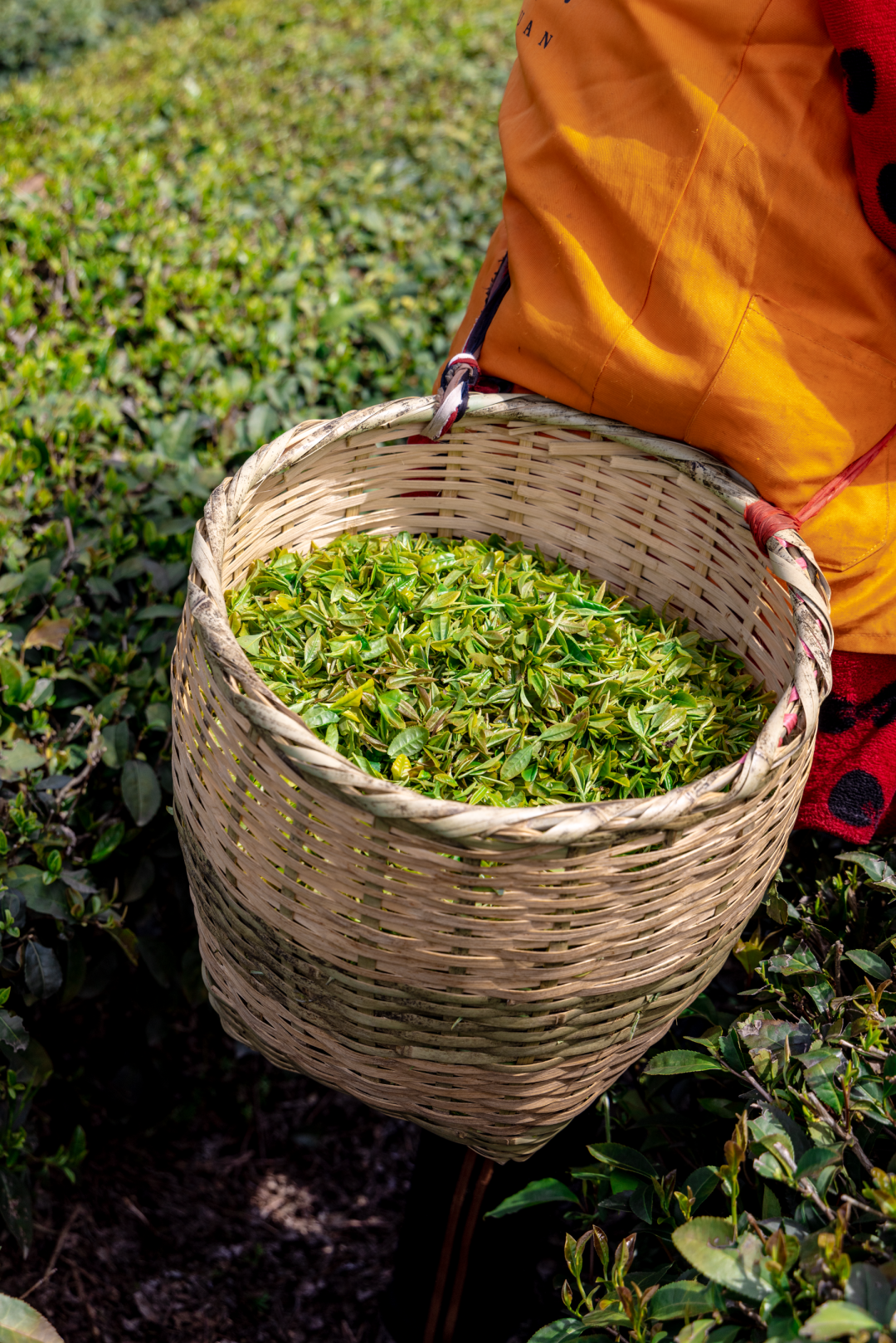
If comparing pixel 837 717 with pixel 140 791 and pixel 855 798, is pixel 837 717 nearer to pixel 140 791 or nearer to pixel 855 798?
pixel 855 798

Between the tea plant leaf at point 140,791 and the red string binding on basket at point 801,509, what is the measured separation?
1029 millimetres

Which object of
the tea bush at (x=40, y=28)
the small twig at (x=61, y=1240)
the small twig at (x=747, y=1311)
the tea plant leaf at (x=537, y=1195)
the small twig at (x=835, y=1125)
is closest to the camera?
the small twig at (x=747, y=1311)

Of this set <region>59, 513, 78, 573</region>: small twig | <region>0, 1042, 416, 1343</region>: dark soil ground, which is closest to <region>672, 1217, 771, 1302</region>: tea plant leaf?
<region>0, 1042, 416, 1343</region>: dark soil ground

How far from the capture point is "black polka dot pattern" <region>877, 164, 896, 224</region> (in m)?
1.29

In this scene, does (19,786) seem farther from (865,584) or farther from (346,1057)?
(865,584)

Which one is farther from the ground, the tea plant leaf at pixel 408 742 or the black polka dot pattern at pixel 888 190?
the black polka dot pattern at pixel 888 190

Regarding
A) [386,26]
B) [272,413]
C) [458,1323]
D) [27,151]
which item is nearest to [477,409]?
[272,413]

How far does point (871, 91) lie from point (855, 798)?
0.95 metres

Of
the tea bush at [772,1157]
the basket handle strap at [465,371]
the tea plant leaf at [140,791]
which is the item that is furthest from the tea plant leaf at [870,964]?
the tea plant leaf at [140,791]

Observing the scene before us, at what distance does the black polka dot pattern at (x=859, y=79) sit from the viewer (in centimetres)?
124

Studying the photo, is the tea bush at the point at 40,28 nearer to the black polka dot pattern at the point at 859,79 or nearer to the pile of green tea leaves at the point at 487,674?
the pile of green tea leaves at the point at 487,674

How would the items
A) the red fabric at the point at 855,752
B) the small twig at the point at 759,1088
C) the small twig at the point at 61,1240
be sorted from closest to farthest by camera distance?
1. the small twig at the point at 759,1088
2. the red fabric at the point at 855,752
3. the small twig at the point at 61,1240

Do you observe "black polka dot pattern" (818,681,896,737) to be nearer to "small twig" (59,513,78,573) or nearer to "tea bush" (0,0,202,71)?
"small twig" (59,513,78,573)

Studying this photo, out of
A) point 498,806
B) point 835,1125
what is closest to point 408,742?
point 498,806
